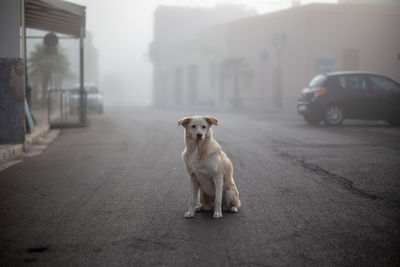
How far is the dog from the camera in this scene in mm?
4645

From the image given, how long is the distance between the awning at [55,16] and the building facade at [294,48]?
18.1 m

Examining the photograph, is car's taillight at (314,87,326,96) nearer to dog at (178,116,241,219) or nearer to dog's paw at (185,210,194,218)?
dog at (178,116,241,219)

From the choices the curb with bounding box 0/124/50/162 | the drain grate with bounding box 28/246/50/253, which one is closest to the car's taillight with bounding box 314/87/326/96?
the curb with bounding box 0/124/50/162

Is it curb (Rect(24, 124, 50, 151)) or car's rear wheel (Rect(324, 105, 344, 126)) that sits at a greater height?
car's rear wheel (Rect(324, 105, 344, 126))

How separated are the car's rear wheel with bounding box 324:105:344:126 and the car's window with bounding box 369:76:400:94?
4.67 ft

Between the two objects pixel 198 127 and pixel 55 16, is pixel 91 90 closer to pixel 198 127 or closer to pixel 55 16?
pixel 55 16

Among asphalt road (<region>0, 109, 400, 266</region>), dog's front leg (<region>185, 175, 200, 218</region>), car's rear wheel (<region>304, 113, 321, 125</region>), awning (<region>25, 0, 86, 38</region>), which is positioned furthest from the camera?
car's rear wheel (<region>304, 113, 321, 125</region>)

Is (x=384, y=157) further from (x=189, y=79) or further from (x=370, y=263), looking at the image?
(x=189, y=79)

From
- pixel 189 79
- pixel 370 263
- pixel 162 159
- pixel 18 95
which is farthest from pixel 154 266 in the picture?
pixel 189 79

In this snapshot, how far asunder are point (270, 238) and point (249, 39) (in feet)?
142

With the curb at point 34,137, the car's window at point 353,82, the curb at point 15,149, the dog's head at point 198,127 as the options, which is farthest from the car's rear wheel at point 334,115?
the dog's head at point 198,127

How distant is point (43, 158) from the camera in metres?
8.88

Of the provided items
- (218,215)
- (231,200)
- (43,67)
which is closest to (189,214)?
(218,215)

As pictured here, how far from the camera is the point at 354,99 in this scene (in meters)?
15.9
